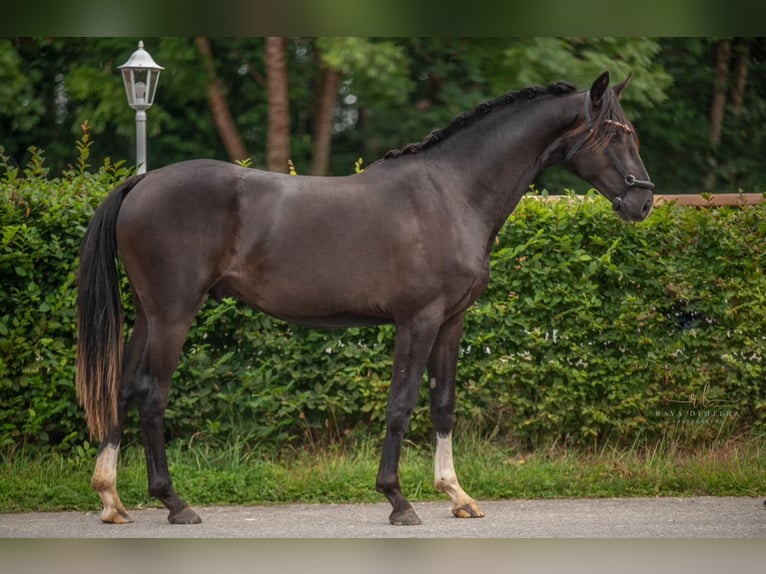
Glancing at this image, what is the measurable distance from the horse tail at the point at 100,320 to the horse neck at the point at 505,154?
1.81 m

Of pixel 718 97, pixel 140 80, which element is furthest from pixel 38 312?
pixel 718 97

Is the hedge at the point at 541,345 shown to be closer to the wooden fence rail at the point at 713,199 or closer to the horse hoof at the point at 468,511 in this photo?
the wooden fence rail at the point at 713,199

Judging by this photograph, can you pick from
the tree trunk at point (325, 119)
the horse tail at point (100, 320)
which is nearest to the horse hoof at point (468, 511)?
the horse tail at point (100, 320)

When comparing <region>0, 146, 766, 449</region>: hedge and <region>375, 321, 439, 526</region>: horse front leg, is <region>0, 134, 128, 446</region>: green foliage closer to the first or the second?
<region>0, 146, 766, 449</region>: hedge

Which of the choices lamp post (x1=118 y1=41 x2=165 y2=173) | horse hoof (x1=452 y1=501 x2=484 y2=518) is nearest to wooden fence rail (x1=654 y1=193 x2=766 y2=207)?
horse hoof (x1=452 y1=501 x2=484 y2=518)

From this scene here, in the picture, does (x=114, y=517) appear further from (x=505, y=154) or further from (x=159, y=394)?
(x=505, y=154)

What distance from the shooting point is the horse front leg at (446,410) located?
5.63 meters

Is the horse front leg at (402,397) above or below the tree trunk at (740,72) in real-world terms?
below

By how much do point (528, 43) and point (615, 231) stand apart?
997 centimetres

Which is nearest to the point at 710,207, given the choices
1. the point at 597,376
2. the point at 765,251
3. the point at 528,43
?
the point at 765,251

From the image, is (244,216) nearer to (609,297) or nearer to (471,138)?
(471,138)

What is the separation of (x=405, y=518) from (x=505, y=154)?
2.07 metres

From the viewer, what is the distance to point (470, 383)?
671cm

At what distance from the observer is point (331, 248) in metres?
5.49
